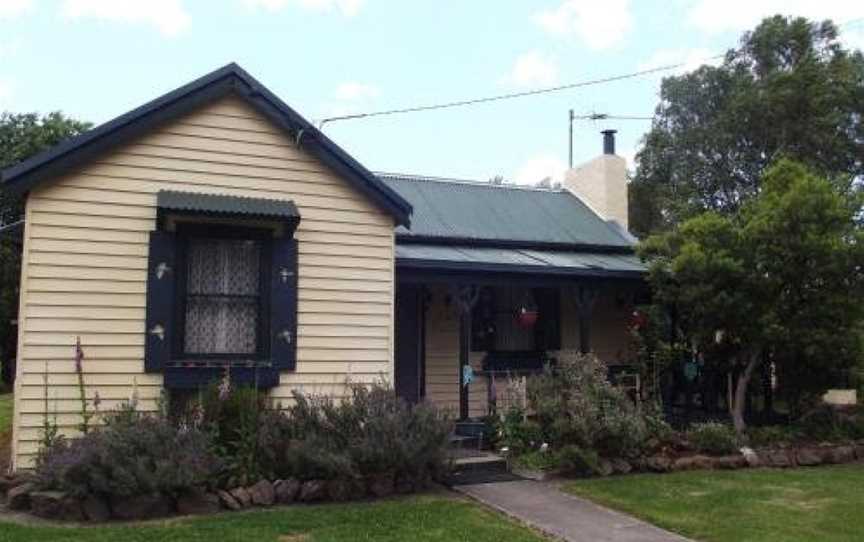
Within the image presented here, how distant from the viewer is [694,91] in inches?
1259

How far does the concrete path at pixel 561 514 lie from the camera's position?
24.4ft

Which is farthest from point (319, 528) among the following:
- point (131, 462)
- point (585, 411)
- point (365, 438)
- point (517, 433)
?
point (585, 411)

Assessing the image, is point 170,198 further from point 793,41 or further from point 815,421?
point 793,41

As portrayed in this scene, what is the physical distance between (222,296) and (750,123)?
24.5m

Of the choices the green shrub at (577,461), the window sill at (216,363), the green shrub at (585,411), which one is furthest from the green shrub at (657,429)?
the window sill at (216,363)

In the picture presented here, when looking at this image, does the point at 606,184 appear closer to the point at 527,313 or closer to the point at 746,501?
the point at 527,313

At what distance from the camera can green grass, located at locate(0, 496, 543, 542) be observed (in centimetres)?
693

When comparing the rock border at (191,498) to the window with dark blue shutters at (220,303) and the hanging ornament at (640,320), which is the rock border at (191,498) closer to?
the window with dark blue shutters at (220,303)

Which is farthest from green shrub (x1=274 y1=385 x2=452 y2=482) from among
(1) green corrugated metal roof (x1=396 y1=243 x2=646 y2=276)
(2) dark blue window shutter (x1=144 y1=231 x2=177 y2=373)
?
(1) green corrugated metal roof (x1=396 y1=243 x2=646 y2=276)

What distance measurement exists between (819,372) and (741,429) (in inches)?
63.7

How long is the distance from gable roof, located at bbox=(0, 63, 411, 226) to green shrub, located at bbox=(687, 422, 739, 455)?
4.92 meters

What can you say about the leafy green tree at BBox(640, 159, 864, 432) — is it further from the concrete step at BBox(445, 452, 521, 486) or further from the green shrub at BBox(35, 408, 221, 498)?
the green shrub at BBox(35, 408, 221, 498)

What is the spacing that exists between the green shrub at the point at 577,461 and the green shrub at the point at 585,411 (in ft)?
0.70

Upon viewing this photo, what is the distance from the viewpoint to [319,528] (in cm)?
729
